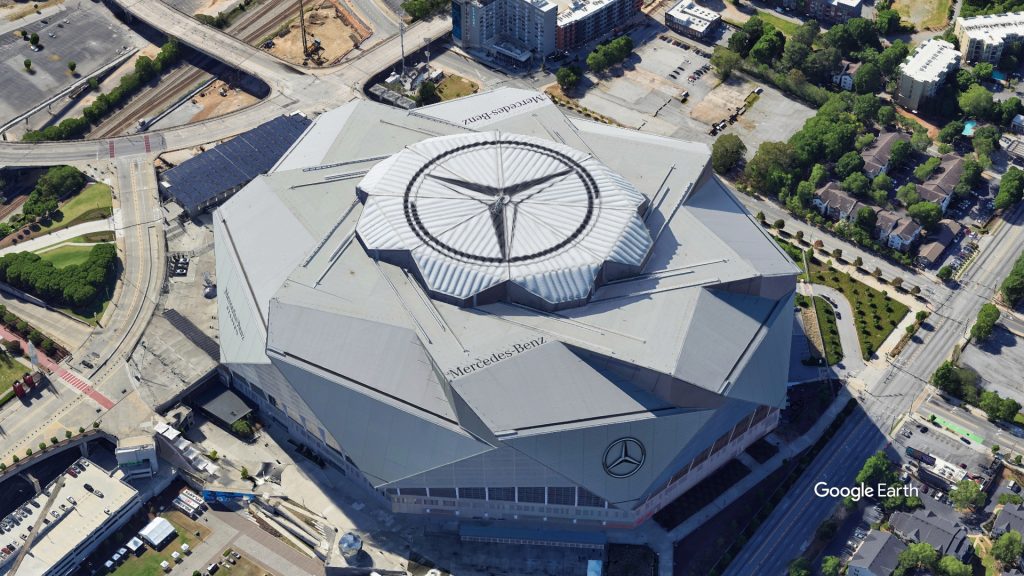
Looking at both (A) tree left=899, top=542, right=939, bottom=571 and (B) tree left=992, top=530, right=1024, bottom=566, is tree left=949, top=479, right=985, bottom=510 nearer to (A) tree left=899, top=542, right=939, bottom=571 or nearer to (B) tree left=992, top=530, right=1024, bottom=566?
(B) tree left=992, top=530, right=1024, bottom=566

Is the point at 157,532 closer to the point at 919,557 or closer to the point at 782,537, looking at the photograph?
the point at 782,537

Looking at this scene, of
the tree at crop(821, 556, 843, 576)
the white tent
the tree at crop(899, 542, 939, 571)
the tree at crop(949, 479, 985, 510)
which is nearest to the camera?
the tree at crop(899, 542, 939, 571)

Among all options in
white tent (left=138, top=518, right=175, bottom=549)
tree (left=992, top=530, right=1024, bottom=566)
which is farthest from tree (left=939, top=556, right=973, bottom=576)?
white tent (left=138, top=518, right=175, bottom=549)

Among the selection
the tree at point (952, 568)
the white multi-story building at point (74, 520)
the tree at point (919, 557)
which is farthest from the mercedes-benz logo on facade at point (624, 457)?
the white multi-story building at point (74, 520)

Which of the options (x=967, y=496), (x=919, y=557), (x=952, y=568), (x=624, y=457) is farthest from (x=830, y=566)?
(x=624, y=457)

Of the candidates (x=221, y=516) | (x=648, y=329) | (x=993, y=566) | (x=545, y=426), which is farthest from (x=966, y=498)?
(x=221, y=516)

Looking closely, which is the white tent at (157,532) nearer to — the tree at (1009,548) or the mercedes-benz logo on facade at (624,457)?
the mercedes-benz logo on facade at (624,457)
